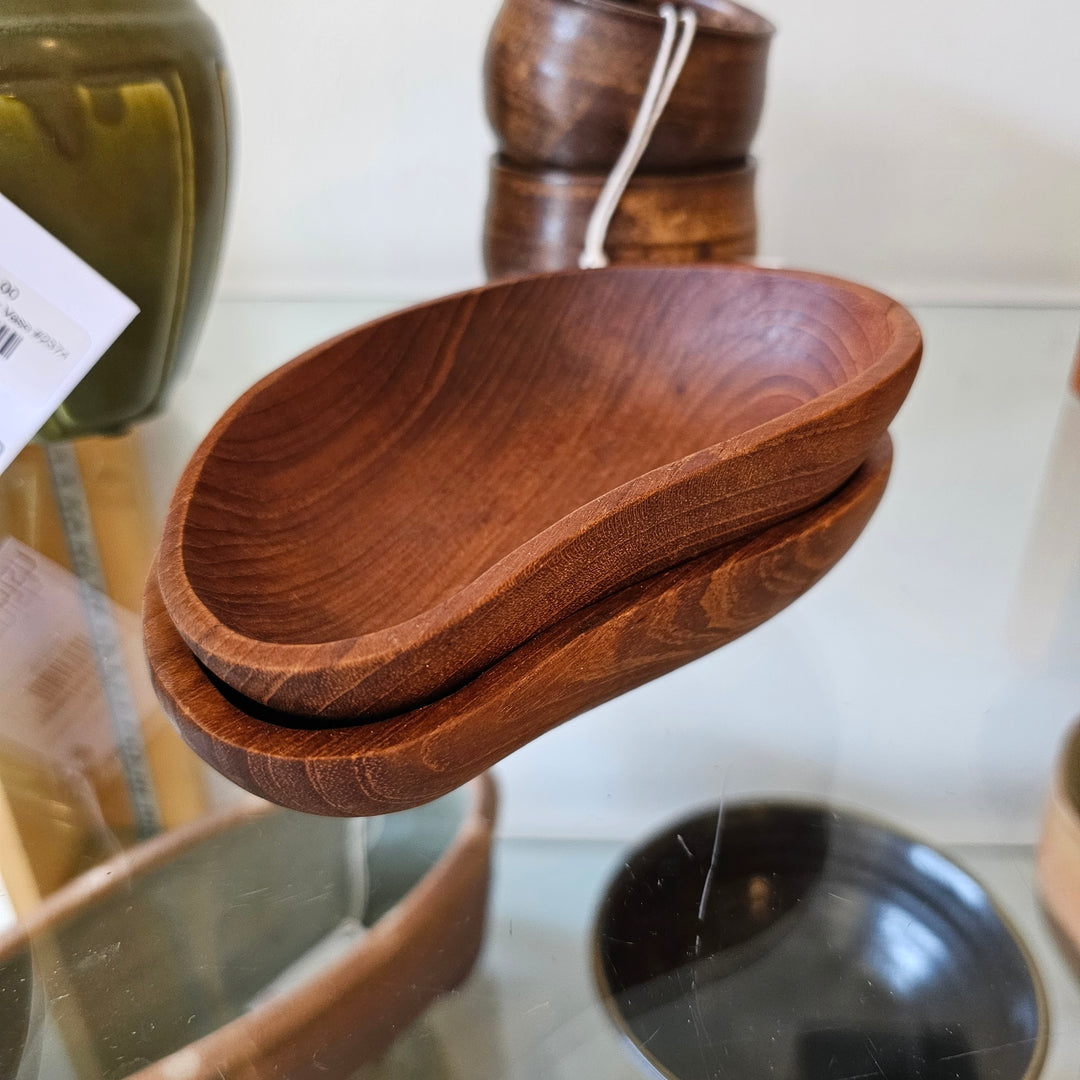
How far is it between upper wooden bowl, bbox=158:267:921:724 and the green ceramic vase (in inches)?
3.3

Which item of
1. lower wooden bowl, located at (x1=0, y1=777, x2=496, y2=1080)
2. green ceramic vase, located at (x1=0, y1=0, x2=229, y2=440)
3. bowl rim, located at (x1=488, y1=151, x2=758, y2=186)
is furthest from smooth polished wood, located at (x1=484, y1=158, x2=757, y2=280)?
lower wooden bowl, located at (x1=0, y1=777, x2=496, y2=1080)

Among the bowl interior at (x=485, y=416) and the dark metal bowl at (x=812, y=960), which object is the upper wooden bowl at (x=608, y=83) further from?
the dark metal bowl at (x=812, y=960)

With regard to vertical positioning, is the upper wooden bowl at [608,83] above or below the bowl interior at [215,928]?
above

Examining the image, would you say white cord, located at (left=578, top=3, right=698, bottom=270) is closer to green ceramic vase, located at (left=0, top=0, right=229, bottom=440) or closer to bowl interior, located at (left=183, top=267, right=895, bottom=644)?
bowl interior, located at (left=183, top=267, right=895, bottom=644)

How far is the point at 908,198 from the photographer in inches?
20.6

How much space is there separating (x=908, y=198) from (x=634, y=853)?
412mm

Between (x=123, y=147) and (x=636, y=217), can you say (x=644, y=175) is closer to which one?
(x=636, y=217)

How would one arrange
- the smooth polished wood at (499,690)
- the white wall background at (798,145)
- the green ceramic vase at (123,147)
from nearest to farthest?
the smooth polished wood at (499,690) → the green ceramic vase at (123,147) → the white wall background at (798,145)

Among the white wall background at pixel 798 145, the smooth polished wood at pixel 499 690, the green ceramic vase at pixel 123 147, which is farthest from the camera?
the white wall background at pixel 798 145

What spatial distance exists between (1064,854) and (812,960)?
8 centimetres

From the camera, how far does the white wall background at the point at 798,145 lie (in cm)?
49

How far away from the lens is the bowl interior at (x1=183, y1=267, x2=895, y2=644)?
0.28 meters

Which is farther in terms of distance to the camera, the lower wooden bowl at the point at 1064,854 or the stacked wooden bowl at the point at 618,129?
the stacked wooden bowl at the point at 618,129

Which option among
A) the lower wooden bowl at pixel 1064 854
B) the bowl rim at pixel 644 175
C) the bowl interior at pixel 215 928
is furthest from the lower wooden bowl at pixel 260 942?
the bowl rim at pixel 644 175
